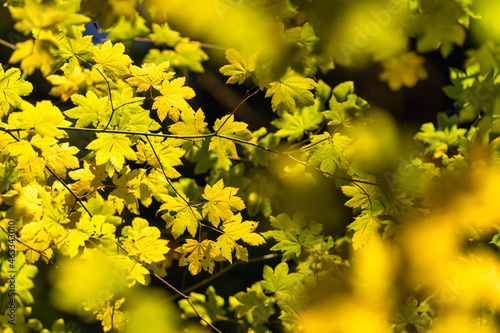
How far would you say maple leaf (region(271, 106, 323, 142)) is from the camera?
5.37 feet

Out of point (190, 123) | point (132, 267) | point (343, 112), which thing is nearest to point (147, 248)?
point (132, 267)

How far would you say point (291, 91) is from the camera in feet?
3.45

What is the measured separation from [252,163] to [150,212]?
2.31 feet

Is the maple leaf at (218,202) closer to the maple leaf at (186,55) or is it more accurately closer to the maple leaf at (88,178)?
the maple leaf at (88,178)

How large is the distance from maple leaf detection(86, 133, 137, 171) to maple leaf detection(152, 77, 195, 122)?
12 centimetres

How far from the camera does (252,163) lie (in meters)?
1.83

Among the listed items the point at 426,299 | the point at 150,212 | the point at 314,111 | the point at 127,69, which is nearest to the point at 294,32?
the point at 127,69

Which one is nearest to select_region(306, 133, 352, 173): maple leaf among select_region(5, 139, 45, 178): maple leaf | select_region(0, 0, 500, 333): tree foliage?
select_region(0, 0, 500, 333): tree foliage

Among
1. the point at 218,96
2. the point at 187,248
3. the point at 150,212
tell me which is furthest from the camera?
the point at 218,96

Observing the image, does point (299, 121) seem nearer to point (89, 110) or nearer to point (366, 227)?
point (366, 227)

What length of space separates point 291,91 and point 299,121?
61 cm

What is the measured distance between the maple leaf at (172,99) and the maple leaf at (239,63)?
132 mm

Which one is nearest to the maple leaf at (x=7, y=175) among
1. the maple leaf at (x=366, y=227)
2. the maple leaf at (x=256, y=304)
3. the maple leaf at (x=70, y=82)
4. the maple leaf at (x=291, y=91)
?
the maple leaf at (x=70, y=82)

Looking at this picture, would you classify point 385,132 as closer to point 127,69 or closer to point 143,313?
point 127,69
